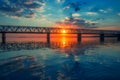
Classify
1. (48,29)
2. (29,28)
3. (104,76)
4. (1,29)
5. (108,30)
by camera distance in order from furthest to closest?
(108,30), (48,29), (29,28), (1,29), (104,76)

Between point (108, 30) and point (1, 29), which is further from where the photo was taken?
point (108, 30)

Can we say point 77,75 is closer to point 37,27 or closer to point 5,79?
point 5,79

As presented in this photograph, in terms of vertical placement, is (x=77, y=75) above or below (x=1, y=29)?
below

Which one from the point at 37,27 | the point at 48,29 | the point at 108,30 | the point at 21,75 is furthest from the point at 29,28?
the point at 21,75

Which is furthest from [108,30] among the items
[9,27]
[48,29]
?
[9,27]

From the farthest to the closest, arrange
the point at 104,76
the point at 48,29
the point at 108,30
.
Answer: the point at 108,30
the point at 48,29
the point at 104,76

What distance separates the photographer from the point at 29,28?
11231cm

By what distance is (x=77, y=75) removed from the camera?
14.8 meters

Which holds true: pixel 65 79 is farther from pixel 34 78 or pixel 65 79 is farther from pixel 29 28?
pixel 29 28

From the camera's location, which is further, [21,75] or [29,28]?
[29,28]

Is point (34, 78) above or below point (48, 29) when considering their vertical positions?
below

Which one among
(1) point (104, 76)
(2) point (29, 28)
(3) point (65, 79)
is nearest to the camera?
(3) point (65, 79)

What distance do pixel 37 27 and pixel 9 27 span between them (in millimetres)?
19655

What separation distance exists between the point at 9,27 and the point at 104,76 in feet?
323
